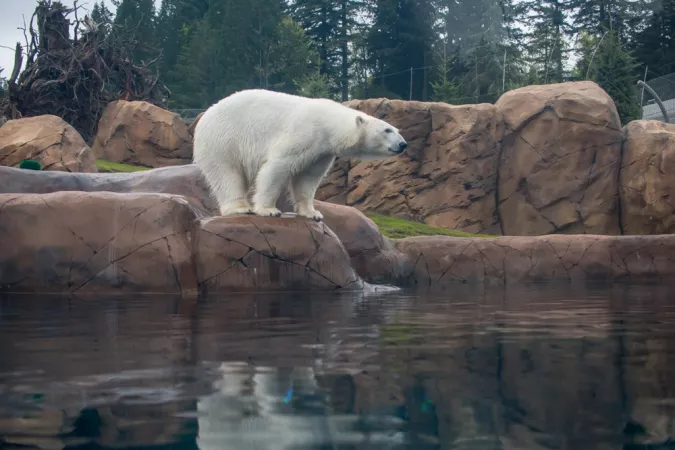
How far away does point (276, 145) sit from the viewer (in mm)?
7820

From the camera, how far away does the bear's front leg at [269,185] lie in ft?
25.5

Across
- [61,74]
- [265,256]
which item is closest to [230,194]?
[265,256]

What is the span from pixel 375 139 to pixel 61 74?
15.1 meters

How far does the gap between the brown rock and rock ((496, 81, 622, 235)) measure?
11.6 meters

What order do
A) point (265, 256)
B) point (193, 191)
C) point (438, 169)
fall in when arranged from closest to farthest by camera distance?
point (265, 256) → point (193, 191) → point (438, 169)

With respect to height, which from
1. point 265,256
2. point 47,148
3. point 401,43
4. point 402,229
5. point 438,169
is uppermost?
point 401,43

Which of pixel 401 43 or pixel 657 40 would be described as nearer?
pixel 657 40

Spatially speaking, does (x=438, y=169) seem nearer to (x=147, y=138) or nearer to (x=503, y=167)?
(x=503, y=167)

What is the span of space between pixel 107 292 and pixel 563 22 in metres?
33.2

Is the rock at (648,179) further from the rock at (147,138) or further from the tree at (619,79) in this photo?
the rock at (147,138)

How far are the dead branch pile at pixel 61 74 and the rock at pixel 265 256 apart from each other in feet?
48.2

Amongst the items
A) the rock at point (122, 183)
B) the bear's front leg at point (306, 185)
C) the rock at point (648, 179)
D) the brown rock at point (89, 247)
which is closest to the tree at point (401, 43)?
the rock at point (648, 179)

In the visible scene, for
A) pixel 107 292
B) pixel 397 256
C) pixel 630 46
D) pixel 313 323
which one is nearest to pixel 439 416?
pixel 313 323

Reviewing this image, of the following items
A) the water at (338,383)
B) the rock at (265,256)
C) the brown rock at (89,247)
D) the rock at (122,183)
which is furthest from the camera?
the rock at (122,183)
